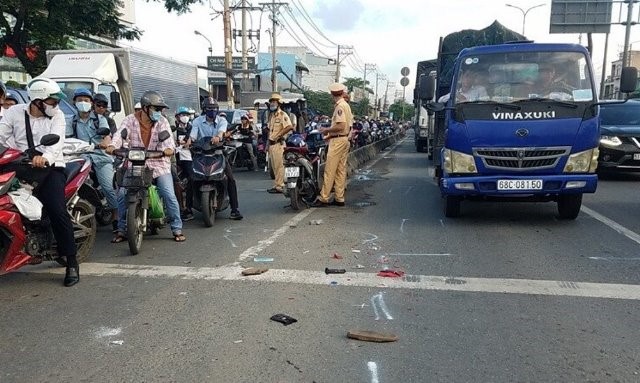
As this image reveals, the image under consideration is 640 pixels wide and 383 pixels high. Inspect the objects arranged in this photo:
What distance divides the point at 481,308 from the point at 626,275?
5.91ft

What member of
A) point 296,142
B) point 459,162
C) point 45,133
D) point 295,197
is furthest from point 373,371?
point 296,142

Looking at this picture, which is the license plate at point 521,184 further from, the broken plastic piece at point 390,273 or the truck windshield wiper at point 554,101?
the broken plastic piece at point 390,273

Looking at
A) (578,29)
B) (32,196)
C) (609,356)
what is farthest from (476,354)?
(578,29)

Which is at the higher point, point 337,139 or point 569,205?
point 337,139

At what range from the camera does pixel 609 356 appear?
3459 millimetres

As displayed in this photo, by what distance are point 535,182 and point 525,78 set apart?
152cm

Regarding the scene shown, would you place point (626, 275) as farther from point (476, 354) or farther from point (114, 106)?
point (114, 106)

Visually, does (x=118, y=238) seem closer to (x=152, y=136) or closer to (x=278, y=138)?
(x=152, y=136)

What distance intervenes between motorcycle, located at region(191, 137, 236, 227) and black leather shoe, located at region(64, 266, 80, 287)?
2.58 m

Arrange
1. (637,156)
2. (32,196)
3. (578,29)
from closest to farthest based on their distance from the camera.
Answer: (32,196) < (637,156) < (578,29)

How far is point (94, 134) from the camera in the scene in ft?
24.0

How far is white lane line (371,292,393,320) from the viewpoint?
4166 mm

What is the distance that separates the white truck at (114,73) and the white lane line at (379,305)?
9.40 m

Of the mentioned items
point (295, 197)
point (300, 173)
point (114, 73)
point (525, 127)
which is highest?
point (114, 73)
